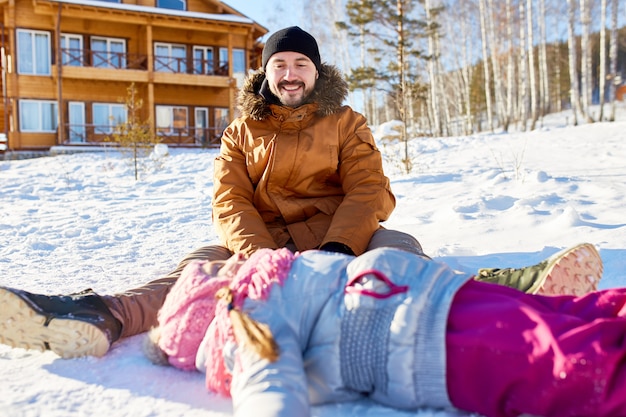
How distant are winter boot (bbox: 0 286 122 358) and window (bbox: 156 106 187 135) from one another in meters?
17.2

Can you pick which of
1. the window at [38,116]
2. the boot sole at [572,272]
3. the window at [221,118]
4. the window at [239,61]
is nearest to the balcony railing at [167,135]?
the window at [221,118]

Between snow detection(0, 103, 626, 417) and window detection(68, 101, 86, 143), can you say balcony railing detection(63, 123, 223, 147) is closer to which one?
window detection(68, 101, 86, 143)

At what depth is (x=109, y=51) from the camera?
1747 centimetres

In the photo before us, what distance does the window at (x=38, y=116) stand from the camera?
54.5 ft

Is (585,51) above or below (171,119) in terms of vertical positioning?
above

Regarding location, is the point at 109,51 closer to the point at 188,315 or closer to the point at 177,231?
the point at 177,231

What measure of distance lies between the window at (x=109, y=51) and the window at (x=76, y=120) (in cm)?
150

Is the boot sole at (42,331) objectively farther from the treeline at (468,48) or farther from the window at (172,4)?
the window at (172,4)

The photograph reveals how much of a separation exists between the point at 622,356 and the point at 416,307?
1.36 ft

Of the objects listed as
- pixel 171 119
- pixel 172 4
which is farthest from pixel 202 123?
pixel 172 4

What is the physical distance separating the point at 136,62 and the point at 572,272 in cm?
1770

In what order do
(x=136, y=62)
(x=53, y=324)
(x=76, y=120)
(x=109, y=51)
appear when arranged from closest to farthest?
(x=53, y=324) → (x=136, y=62) → (x=76, y=120) → (x=109, y=51)

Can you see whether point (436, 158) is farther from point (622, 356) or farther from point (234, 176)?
point (622, 356)

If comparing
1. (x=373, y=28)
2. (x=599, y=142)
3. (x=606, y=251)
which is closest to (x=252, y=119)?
(x=606, y=251)
